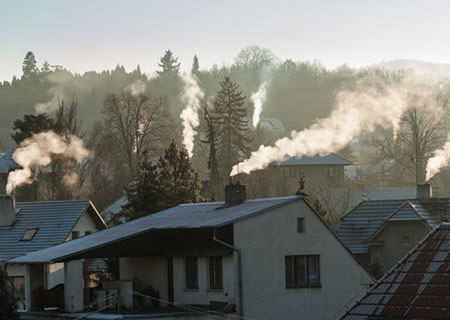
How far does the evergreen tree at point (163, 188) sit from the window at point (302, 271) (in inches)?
643

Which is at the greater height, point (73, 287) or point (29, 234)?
point (29, 234)

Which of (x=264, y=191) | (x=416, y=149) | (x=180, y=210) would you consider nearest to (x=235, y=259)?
(x=180, y=210)

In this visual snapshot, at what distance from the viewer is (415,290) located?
23922 mm

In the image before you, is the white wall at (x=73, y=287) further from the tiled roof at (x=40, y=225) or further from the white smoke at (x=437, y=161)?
the white smoke at (x=437, y=161)

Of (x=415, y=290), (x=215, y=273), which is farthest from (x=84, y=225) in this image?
(x=415, y=290)

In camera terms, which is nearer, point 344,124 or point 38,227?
point 38,227

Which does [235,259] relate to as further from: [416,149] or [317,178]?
[317,178]

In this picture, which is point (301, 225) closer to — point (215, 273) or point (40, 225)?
point (215, 273)

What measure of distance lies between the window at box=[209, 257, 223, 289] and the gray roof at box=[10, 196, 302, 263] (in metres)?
1.44

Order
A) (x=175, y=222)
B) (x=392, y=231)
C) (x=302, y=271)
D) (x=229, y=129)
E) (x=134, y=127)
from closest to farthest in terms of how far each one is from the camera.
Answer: (x=302, y=271) → (x=175, y=222) → (x=392, y=231) → (x=229, y=129) → (x=134, y=127)

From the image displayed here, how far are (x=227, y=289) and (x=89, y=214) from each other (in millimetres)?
23204

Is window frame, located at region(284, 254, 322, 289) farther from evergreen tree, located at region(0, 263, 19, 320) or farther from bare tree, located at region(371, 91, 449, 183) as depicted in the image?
bare tree, located at region(371, 91, 449, 183)

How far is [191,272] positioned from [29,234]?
725 inches

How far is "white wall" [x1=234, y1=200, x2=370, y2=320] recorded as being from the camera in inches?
1463
